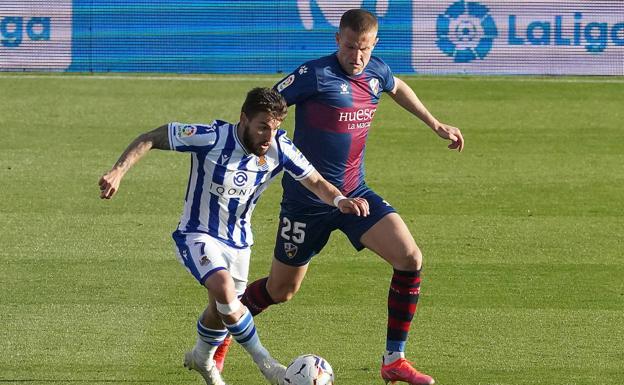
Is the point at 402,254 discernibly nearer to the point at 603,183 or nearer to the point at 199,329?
the point at 199,329

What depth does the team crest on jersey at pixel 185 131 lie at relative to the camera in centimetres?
738

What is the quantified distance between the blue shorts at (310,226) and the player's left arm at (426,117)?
0.72 m

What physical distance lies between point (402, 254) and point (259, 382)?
1.23 metres

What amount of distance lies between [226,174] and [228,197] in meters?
0.15

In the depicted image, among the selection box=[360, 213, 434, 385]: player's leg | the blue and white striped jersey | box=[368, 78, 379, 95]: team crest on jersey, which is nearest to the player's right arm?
the blue and white striped jersey

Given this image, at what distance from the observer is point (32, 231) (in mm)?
11859

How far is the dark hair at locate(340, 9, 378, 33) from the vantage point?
26.0ft

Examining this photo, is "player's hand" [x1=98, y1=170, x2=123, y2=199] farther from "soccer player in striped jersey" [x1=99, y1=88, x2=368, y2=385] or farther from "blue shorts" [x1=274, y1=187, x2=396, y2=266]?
"blue shorts" [x1=274, y1=187, x2=396, y2=266]

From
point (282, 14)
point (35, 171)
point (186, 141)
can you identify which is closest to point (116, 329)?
point (186, 141)

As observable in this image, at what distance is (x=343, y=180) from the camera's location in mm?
8289

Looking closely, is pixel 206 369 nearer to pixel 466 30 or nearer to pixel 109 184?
pixel 109 184

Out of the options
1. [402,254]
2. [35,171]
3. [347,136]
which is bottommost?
[35,171]

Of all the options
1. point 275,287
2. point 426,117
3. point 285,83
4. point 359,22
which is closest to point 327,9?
point 426,117

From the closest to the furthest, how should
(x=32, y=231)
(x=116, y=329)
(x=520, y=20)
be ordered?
(x=116, y=329) < (x=32, y=231) < (x=520, y=20)
